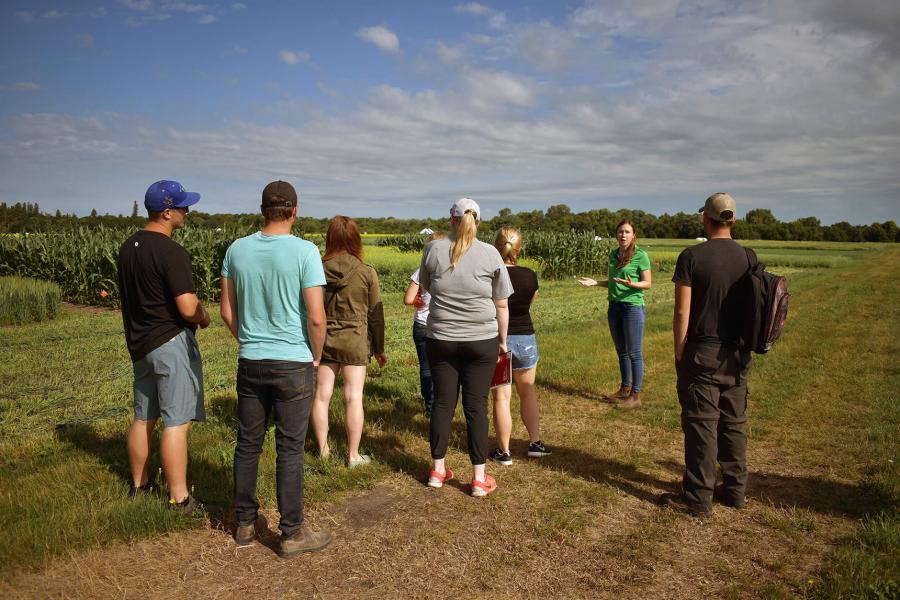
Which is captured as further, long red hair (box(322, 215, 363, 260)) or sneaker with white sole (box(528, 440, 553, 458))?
sneaker with white sole (box(528, 440, 553, 458))

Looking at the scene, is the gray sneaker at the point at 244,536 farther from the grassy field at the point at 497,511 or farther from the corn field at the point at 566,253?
the corn field at the point at 566,253

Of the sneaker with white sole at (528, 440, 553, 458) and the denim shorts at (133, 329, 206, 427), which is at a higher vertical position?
the denim shorts at (133, 329, 206, 427)

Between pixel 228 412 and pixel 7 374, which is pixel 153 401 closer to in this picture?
pixel 228 412

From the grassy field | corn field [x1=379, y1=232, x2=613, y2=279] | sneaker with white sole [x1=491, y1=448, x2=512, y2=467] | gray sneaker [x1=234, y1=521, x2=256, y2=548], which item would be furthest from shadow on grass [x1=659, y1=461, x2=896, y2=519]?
corn field [x1=379, y1=232, x2=613, y2=279]

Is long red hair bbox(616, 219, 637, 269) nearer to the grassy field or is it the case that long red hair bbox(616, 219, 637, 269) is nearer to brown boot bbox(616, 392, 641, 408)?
brown boot bbox(616, 392, 641, 408)

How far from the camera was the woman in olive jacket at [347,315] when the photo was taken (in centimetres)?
508

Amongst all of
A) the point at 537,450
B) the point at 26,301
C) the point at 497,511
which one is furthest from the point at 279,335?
the point at 26,301

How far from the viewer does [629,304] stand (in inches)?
286

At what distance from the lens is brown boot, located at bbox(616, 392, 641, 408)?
7363 millimetres

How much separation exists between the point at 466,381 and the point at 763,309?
2196mm

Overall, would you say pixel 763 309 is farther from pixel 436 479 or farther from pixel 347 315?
pixel 347 315

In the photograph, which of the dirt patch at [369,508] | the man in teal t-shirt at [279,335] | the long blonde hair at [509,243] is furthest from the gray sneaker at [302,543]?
the long blonde hair at [509,243]

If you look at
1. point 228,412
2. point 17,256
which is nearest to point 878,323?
point 228,412

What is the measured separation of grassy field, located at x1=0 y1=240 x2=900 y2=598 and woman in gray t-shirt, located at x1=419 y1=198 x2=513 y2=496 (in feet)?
2.32
